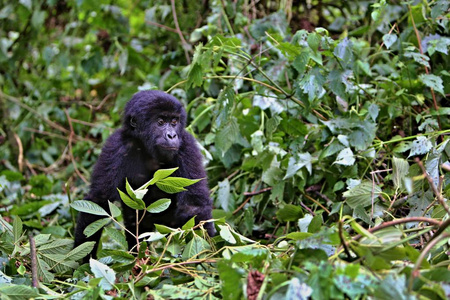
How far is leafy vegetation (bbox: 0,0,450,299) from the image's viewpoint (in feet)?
7.36

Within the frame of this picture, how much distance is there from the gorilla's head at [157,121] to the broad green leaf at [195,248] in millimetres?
1145

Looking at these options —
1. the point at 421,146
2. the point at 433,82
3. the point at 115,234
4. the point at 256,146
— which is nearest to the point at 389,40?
the point at 433,82

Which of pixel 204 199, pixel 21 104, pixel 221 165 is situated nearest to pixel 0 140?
pixel 21 104

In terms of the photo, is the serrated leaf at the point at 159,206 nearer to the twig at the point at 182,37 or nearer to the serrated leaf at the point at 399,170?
the serrated leaf at the point at 399,170

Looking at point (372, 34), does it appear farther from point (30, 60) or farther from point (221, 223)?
point (30, 60)

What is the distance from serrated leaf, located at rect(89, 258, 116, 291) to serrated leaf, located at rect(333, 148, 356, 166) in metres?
1.82

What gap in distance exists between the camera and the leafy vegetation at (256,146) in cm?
224

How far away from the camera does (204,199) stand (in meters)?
3.73

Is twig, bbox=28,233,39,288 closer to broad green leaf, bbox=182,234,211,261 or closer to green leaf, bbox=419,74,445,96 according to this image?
broad green leaf, bbox=182,234,211,261

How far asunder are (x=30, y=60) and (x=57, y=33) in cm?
51

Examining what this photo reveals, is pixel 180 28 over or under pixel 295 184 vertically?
over

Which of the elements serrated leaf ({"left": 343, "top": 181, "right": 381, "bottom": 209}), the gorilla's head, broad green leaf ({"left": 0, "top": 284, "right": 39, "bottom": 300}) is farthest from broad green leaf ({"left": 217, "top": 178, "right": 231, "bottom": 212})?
broad green leaf ({"left": 0, "top": 284, "right": 39, "bottom": 300})

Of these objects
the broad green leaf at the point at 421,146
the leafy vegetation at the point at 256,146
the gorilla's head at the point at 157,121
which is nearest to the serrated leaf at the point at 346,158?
the leafy vegetation at the point at 256,146

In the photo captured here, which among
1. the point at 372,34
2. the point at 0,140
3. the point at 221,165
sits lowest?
the point at 0,140
